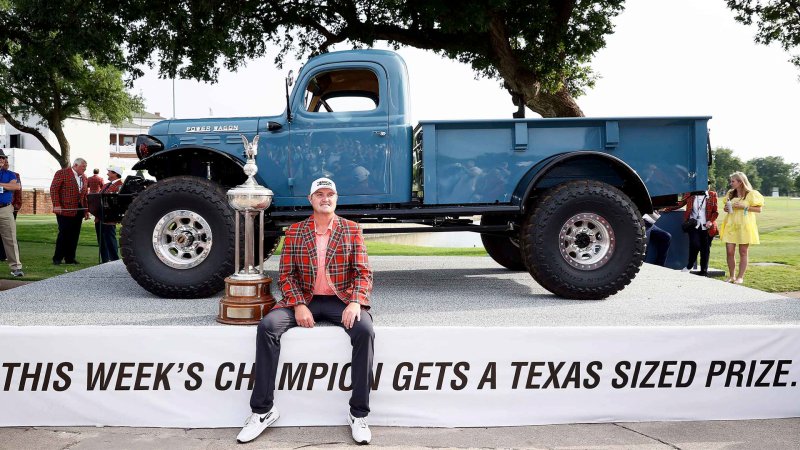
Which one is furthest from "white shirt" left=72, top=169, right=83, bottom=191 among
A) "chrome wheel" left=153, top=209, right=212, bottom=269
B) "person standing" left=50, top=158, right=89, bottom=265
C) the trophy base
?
the trophy base

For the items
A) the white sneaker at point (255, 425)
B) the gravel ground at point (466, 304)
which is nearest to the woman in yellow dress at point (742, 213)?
the gravel ground at point (466, 304)

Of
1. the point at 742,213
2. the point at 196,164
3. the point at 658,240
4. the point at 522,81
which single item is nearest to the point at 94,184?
the point at 196,164

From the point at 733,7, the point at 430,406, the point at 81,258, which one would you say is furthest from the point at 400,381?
the point at 733,7

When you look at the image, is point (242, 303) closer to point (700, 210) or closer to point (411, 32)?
point (700, 210)

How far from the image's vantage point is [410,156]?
206 inches

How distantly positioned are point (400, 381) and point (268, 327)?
0.77 meters

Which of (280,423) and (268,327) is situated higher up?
(268,327)

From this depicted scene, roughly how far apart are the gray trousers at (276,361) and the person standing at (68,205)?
6849 mm

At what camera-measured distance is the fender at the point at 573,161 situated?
4.91 metres

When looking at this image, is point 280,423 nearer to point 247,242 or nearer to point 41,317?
point 247,242

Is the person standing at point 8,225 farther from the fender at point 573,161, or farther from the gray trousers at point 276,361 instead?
the fender at point 573,161

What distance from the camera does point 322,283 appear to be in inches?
138

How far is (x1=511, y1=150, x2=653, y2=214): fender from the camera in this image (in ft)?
16.1

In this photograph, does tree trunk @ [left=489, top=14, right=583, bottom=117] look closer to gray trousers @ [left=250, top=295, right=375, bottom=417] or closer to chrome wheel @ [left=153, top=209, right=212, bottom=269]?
chrome wheel @ [left=153, top=209, right=212, bottom=269]
